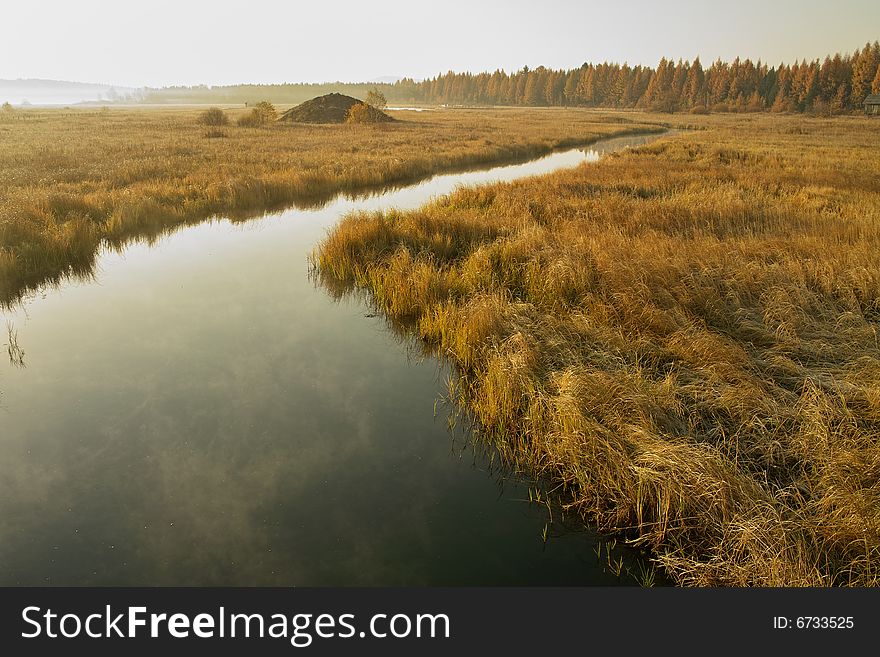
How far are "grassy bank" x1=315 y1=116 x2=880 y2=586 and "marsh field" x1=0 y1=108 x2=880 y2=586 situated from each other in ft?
0.13

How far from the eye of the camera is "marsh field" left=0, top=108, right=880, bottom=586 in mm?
4176

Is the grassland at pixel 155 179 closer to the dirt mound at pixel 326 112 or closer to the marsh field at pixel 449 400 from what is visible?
the marsh field at pixel 449 400

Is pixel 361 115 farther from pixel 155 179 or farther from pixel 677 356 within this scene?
pixel 677 356

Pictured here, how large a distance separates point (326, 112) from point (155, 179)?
148ft

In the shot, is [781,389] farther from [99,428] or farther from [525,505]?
[99,428]

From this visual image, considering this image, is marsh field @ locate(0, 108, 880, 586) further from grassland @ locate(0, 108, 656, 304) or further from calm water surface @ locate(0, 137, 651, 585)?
grassland @ locate(0, 108, 656, 304)

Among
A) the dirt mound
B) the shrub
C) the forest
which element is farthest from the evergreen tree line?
the shrub

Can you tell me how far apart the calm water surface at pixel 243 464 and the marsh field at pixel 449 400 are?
3 centimetres

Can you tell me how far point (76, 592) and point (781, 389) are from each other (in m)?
7.29

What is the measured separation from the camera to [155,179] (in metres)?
19.3

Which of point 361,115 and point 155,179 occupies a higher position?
point 361,115

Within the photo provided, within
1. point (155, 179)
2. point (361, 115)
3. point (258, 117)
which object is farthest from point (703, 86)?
point (155, 179)

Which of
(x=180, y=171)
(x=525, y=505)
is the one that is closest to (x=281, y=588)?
(x=525, y=505)

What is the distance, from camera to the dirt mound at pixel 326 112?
190 feet
